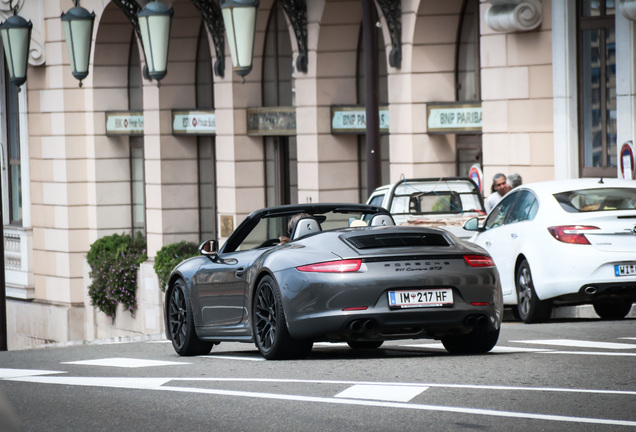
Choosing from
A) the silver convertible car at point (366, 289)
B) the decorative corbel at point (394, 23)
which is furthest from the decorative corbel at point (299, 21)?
the silver convertible car at point (366, 289)

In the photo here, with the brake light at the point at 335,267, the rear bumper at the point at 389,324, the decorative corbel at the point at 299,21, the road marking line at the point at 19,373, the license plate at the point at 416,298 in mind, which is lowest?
the road marking line at the point at 19,373

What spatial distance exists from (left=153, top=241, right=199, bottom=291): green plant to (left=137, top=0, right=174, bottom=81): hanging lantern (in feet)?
30.5

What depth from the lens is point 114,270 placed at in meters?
30.8

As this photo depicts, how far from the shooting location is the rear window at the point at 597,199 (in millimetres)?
14234

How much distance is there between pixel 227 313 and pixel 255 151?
17372 mm

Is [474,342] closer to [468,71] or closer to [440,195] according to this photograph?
[440,195]

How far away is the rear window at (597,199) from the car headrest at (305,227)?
13.2ft

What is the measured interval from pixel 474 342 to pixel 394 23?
14.0 metres

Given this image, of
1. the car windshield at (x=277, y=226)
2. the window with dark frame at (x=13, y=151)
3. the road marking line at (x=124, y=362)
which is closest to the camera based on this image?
the road marking line at (x=124, y=362)

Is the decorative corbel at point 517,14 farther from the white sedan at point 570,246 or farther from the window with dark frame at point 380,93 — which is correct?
the white sedan at point 570,246

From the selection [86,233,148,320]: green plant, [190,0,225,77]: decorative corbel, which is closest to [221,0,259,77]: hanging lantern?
[190,0,225,77]: decorative corbel

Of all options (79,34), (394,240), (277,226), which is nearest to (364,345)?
(277,226)

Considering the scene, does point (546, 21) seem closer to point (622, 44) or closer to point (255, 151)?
point (622, 44)

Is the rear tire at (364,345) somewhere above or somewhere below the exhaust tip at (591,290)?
below
